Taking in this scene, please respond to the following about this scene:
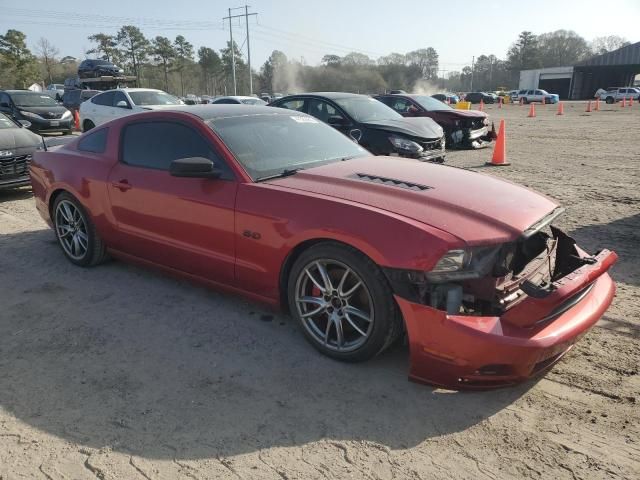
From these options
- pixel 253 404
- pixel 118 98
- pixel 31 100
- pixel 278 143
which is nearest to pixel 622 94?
pixel 118 98

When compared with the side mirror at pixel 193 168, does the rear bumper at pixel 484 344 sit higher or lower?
lower

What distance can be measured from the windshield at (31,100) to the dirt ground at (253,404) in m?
15.4

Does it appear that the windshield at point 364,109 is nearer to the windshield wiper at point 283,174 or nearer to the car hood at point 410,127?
the car hood at point 410,127

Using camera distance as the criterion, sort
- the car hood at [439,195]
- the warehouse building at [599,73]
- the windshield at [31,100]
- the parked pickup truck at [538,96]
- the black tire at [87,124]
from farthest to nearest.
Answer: the warehouse building at [599,73]
the parked pickup truck at [538,96]
the windshield at [31,100]
the black tire at [87,124]
the car hood at [439,195]

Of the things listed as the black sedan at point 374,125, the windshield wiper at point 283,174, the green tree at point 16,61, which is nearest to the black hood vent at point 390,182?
the windshield wiper at point 283,174

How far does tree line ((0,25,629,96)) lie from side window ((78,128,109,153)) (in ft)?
191

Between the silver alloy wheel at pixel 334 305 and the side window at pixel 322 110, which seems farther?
the side window at pixel 322 110

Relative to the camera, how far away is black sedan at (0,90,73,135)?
1608 cm

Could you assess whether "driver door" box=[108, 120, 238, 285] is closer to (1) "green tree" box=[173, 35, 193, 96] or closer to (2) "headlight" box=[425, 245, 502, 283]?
(2) "headlight" box=[425, 245, 502, 283]

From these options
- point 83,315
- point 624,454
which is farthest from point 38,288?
point 624,454

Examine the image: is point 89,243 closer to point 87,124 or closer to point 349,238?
point 349,238

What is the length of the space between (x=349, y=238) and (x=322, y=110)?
22.9 feet

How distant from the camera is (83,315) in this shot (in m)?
3.82

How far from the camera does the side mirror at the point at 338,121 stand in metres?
9.13
